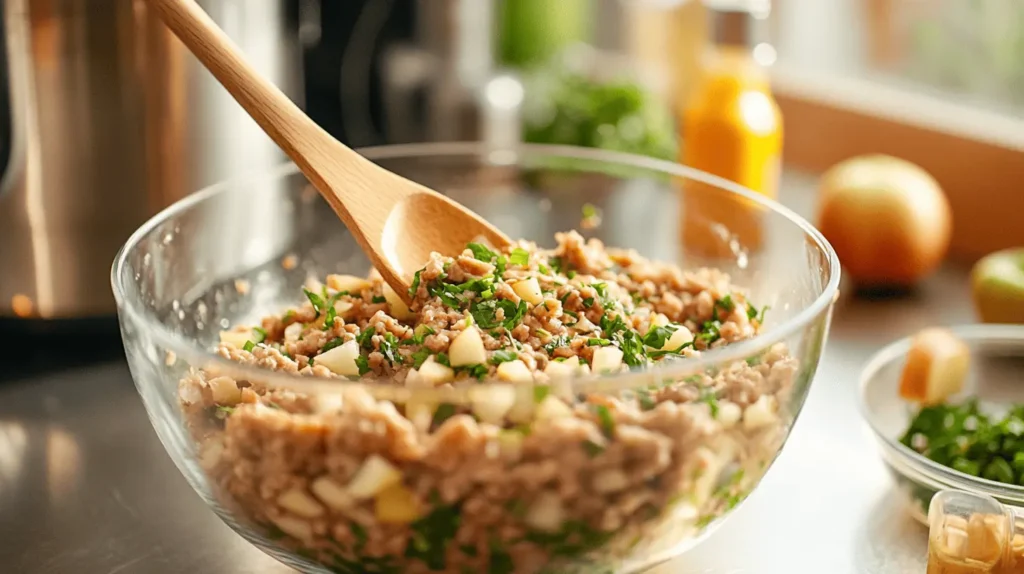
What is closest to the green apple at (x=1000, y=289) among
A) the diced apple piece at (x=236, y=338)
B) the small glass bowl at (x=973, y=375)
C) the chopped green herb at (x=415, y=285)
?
the small glass bowl at (x=973, y=375)

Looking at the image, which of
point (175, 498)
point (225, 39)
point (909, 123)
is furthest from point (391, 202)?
point (909, 123)

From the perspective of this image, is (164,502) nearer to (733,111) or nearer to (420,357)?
(420,357)

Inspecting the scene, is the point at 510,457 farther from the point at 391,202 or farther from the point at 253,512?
the point at 391,202

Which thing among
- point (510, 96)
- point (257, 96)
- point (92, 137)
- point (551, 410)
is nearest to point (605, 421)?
point (551, 410)

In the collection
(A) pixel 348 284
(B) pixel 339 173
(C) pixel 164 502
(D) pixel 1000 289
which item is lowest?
(C) pixel 164 502

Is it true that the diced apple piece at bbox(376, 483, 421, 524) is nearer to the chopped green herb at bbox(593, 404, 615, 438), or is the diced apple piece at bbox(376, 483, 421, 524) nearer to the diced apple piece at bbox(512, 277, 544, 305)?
the chopped green herb at bbox(593, 404, 615, 438)

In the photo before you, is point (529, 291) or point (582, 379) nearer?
point (582, 379)

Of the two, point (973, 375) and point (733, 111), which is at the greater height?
point (733, 111)
